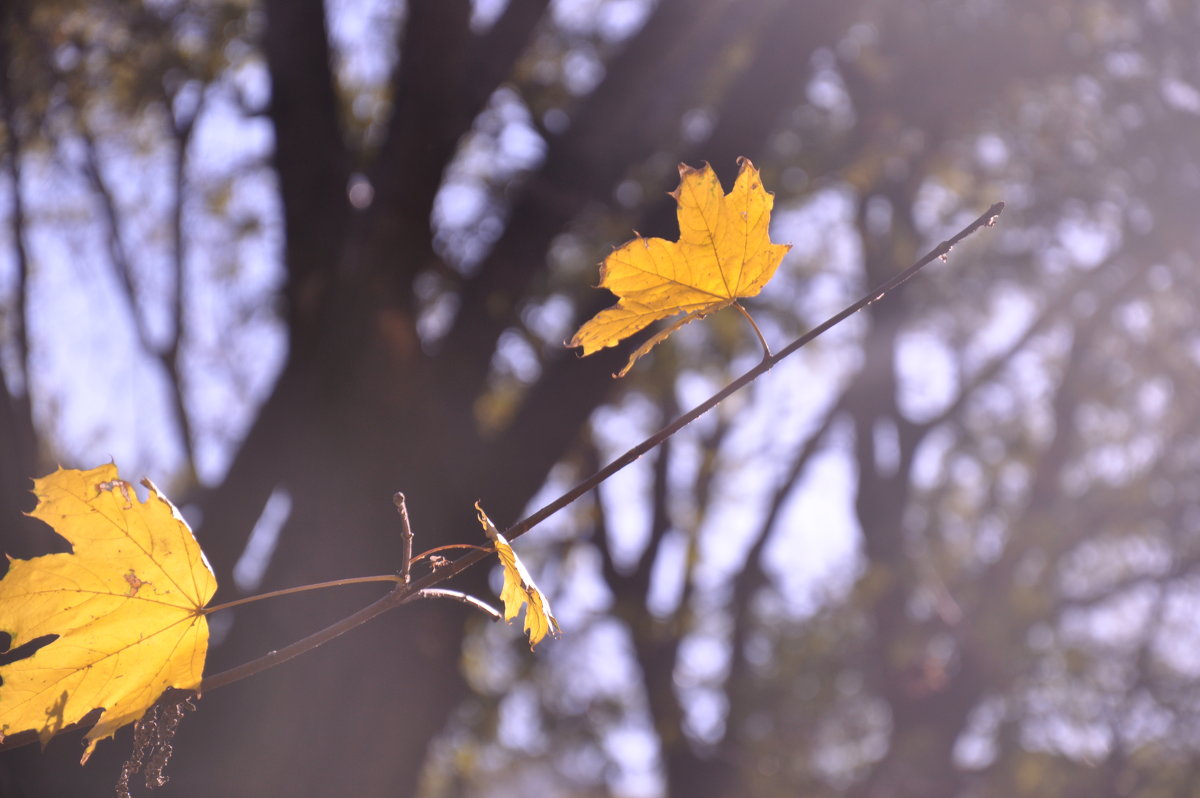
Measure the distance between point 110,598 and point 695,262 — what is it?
0.50 meters

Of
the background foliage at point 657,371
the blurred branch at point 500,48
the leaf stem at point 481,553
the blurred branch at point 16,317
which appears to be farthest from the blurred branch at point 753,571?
the leaf stem at point 481,553

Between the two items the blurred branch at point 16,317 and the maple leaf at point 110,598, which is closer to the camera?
the maple leaf at point 110,598

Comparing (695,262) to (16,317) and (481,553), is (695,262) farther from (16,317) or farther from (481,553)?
(16,317)

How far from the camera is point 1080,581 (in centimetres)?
630

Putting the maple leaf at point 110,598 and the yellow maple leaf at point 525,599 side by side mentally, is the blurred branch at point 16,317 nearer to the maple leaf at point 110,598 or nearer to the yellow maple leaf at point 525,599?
the maple leaf at point 110,598

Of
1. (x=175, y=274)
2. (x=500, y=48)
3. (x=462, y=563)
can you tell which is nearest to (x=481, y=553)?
(x=462, y=563)

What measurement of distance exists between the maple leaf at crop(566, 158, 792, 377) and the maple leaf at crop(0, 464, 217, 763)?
0.34 metres

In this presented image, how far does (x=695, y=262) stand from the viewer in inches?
28.1

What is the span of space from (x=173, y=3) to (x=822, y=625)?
556 centimetres

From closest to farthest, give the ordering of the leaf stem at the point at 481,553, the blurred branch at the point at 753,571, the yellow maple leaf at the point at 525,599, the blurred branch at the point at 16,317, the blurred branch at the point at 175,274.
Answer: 1. the leaf stem at the point at 481,553
2. the yellow maple leaf at the point at 525,599
3. the blurred branch at the point at 16,317
4. the blurred branch at the point at 175,274
5. the blurred branch at the point at 753,571

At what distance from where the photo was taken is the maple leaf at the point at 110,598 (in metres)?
0.60

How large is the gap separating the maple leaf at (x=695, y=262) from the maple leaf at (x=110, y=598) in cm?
34

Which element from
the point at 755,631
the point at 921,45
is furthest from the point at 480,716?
the point at 921,45

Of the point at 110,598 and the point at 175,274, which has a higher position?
the point at 175,274
